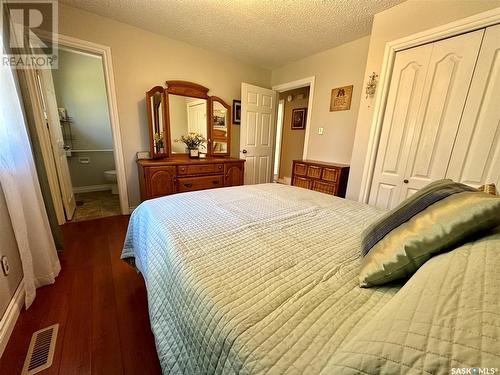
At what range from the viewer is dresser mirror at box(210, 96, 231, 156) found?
343 centimetres

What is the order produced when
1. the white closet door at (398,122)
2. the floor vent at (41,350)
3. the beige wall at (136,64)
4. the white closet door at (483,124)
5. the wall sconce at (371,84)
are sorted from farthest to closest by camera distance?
the beige wall at (136,64), the wall sconce at (371,84), the white closet door at (398,122), the white closet door at (483,124), the floor vent at (41,350)

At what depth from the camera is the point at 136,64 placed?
272cm

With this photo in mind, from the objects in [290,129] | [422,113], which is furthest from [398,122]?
[290,129]

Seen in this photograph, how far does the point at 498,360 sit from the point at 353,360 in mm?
195

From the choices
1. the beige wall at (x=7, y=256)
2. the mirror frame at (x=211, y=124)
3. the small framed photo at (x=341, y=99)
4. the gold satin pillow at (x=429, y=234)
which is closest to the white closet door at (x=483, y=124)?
the small framed photo at (x=341, y=99)

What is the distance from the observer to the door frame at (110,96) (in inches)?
91.0

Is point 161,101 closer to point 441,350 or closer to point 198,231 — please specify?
point 198,231

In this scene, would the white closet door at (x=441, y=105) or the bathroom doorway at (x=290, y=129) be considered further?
the bathroom doorway at (x=290, y=129)

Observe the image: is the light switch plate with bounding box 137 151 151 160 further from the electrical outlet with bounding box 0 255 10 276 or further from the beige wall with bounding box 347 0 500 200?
the beige wall with bounding box 347 0 500 200

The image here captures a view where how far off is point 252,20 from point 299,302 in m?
2.84

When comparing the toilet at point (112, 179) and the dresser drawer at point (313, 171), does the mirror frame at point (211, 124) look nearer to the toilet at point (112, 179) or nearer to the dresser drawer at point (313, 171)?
the dresser drawer at point (313, 171)

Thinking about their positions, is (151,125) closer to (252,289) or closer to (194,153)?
(194,153)

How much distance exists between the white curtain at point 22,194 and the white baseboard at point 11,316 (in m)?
0.04

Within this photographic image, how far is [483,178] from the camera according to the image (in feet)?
5.66
